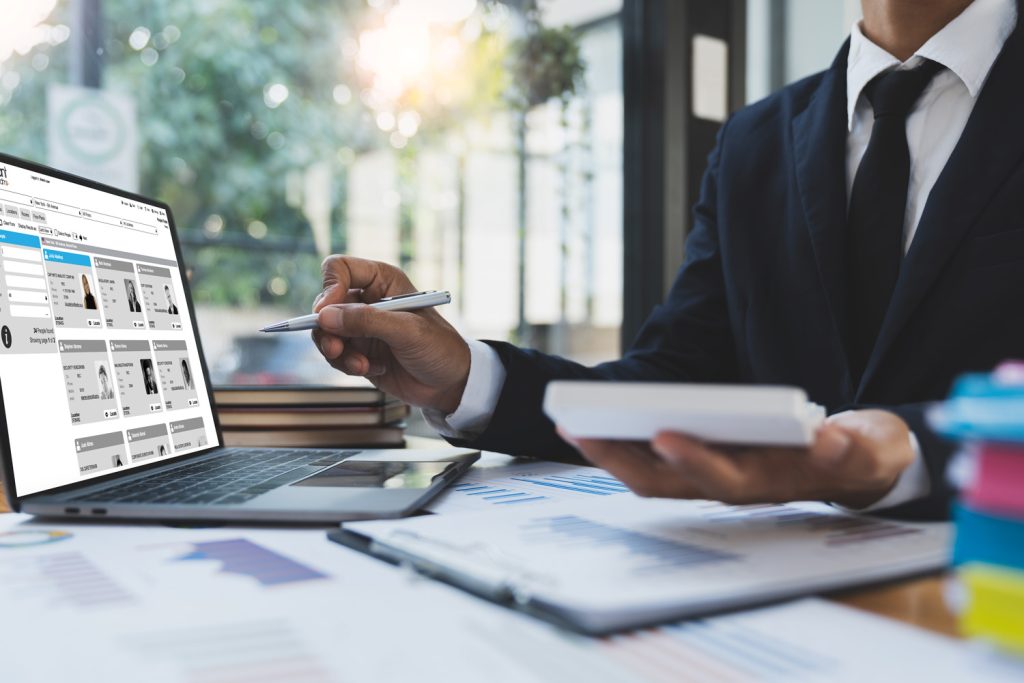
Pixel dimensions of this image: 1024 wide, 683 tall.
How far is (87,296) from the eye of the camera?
2.35 feet

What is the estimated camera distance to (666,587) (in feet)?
1.24

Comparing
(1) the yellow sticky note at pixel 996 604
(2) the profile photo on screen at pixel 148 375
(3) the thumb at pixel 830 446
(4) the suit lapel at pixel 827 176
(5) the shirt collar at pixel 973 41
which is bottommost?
(1) the yellow sticky note at pixel 996 604

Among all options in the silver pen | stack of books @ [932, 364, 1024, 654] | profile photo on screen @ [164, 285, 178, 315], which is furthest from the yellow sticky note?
profile photo on screen @ [164, 285, 178, 315]

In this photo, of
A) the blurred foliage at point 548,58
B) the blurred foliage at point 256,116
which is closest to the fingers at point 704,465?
the blurred foliage at point 548,58

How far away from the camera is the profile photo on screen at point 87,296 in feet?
2.33

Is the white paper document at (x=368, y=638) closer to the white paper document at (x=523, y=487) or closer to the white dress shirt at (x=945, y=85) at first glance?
the white paper document at (x=523, y=487)

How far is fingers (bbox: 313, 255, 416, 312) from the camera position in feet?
2.80

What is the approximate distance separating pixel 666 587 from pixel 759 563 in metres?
0.08

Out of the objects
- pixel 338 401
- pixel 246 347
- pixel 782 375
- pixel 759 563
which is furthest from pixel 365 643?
pixel 246 347

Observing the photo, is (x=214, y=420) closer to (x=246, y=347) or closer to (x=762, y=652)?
(x=762, y=652)

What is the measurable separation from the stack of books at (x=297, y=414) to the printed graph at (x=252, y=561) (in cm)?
52

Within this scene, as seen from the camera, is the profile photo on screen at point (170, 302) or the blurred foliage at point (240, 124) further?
the blurred foliage at point (240, 124)

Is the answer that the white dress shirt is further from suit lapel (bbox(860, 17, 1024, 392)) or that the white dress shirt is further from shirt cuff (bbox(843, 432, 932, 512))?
shirt cuff (bbox(843, 432, 932, 512))

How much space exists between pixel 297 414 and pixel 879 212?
2.49ft
